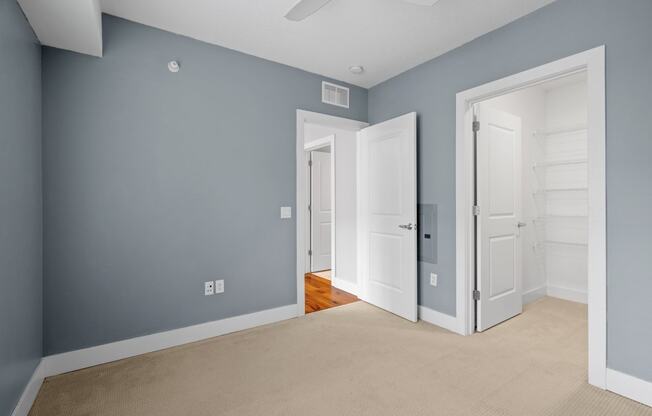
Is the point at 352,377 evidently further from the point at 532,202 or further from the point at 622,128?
the point at 532,202

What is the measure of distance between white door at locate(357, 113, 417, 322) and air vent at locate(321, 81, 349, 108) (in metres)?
0.41

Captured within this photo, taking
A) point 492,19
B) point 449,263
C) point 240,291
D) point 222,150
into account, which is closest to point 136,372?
point 240,291

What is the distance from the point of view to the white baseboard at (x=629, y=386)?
179 centimetres

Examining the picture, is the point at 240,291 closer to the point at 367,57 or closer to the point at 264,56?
the point at 264,56

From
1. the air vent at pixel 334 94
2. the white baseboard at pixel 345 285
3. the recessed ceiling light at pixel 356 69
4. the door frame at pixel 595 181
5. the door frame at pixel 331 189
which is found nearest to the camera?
the door frame at pixel 595 181

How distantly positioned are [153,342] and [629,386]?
3.24 m

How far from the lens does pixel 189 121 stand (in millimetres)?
2621

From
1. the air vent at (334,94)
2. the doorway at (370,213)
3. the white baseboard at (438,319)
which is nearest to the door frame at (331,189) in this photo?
the doorway at (370,213)

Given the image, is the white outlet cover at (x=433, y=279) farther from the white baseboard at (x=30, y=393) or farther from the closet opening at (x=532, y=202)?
the white baseboard at (x=30, y=393)

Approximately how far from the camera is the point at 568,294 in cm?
370

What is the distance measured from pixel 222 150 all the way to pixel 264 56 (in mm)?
1001

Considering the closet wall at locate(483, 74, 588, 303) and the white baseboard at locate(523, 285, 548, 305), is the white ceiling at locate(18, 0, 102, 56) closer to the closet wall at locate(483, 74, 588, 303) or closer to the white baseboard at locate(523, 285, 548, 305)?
the closet wall at locate(483, 74, 588, 303)

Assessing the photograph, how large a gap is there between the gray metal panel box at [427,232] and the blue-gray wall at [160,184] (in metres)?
1.30

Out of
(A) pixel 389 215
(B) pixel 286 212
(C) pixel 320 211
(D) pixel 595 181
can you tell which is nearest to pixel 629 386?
(D) pixel 595 181
